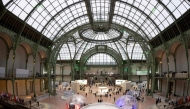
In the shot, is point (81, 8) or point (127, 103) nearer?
point (127, 103)

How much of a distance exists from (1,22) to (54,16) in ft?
50.5

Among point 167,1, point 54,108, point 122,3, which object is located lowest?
point 54,108

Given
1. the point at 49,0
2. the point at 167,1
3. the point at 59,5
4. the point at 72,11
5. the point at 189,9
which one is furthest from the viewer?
the point at 72,11

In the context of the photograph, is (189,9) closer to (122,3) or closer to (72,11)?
(122,3)

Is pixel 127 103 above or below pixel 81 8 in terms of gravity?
below

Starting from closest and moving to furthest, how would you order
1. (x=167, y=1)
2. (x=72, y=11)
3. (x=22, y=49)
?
(x=167, y=1)
(x=22, y=49)
(x=72, y=11)

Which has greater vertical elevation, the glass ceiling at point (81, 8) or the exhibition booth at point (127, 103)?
the glass ceiling at point (81, 8)

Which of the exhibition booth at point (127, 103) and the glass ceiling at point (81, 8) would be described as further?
the glass ceiling at point (81, 8)

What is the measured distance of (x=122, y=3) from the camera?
45.8 metres

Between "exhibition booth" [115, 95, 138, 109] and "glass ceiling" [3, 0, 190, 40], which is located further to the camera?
"glass ceiling" [3, 0, 190, 40]

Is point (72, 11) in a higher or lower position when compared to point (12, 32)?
higher

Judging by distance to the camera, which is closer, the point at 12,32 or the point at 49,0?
the point at 12,32

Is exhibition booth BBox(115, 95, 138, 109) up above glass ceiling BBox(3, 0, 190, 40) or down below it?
below

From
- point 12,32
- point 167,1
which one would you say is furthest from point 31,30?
point 167,1
